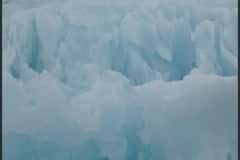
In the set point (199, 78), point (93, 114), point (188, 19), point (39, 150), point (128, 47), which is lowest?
point (39, 150)

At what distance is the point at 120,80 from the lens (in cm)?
146

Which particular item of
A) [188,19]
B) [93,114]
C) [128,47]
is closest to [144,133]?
[93,114]

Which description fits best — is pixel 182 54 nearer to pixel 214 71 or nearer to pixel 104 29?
pixel 214 71

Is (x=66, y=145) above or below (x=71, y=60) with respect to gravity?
below

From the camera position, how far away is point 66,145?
1.44 meters

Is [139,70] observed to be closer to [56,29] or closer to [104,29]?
[104,29]

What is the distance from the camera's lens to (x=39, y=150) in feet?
4.71

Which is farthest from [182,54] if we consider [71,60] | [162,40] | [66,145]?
[66,145]

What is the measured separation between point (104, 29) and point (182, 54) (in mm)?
303

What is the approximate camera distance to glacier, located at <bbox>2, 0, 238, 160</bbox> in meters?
1.44

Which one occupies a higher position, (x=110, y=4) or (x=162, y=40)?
(x=110, y=4)

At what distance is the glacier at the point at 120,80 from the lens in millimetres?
1439

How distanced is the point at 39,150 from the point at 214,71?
0.70m

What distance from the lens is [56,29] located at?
58.0 inches
